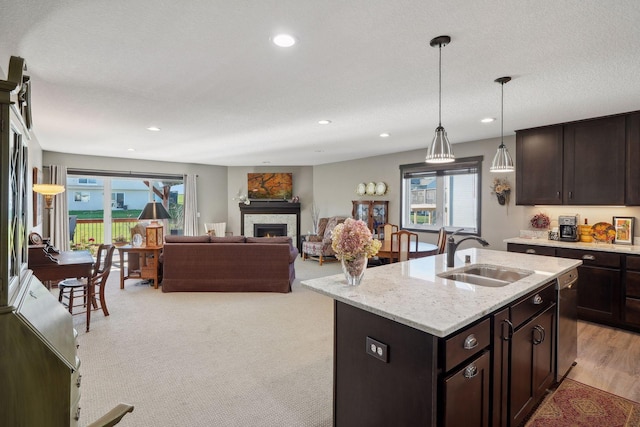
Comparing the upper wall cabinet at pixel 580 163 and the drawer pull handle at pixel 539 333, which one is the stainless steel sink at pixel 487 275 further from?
the upper wall cabinet at pixel 580 163

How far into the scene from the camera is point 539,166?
4.49 m

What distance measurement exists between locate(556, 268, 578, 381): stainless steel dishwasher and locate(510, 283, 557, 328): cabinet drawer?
0.14 m

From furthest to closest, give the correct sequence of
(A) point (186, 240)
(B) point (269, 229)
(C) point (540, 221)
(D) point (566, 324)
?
(B) point (269, 229) → (A) point (186, 240) → (C) point (540, 221) → (D) point (566, 324)

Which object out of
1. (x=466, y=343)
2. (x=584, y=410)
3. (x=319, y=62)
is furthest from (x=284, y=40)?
(x=584, y=410)

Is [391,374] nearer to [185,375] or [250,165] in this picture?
[185,375]

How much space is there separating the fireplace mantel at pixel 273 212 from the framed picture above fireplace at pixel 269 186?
165 mm

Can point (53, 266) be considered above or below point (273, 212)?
below

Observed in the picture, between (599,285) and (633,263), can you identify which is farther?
(599,285)

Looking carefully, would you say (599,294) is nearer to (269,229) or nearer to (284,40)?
(284,40)

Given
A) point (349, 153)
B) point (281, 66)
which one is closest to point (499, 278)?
point (281, 66)

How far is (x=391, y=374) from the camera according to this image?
63.3 inches

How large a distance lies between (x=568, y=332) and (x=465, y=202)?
3.38m

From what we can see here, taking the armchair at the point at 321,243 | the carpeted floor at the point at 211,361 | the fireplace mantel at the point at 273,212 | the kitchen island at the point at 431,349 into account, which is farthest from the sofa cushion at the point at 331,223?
the kitchen island at the point at 431,349

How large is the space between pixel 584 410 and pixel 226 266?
432cm
